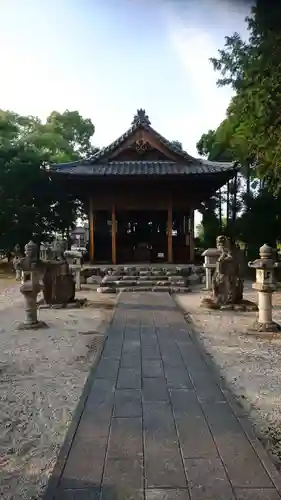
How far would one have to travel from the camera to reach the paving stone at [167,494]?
270 centimetres

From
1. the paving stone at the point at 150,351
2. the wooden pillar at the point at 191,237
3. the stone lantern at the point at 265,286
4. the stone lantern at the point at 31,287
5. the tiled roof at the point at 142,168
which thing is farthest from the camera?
the wooden pillar at the point at 191,237

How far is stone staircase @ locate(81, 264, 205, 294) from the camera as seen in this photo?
1541 cm

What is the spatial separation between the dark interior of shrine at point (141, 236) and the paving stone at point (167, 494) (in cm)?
1776

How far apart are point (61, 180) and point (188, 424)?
1783 centimetres

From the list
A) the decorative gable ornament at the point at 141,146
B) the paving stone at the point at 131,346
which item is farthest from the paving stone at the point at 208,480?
the decorative gable ornament at the point at 141,146

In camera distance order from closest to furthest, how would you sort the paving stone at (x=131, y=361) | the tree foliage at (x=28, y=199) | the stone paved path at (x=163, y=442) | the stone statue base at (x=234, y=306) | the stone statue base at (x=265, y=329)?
the stone paved path at (x=163, y=442), the paving stone at (x=131, y=361), the stone statue base at (x=265, y=329), the stone statue base at (x=234, y=306), the tree foliage at (x=28, y=199)

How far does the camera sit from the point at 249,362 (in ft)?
20.6

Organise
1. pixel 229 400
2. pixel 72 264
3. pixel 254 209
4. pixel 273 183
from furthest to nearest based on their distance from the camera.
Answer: pixel 254 209 → pixel 72 264 → pixel 273 183 → pixel 229 400

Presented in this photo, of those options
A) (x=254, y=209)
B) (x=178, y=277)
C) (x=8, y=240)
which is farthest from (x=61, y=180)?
(x=254, y=209)

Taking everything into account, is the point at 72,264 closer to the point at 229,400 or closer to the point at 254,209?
the point at 254,209

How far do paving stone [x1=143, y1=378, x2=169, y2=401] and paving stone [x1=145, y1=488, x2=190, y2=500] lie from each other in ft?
5.82

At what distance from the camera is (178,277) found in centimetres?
1666

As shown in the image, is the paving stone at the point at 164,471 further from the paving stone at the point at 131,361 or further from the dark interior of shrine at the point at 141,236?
the dark interior of shrine at the point at 141,236

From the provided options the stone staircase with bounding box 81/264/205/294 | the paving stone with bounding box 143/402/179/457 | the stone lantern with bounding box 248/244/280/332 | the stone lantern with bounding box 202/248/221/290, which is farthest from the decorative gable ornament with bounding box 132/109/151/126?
the paving stone with bounding box 143/402/179/457
